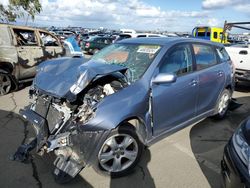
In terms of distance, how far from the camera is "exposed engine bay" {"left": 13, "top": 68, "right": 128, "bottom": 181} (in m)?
2.84

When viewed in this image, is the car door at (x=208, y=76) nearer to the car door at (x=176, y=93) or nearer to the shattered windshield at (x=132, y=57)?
the car door at (x=176, y=93)

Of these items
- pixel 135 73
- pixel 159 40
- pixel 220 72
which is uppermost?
pixel 159 40

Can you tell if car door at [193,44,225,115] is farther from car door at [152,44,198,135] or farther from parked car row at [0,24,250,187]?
car door at [152,44,198,135]

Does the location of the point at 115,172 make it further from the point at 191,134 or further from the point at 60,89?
the point at 191,134

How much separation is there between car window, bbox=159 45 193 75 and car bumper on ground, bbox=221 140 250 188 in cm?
145

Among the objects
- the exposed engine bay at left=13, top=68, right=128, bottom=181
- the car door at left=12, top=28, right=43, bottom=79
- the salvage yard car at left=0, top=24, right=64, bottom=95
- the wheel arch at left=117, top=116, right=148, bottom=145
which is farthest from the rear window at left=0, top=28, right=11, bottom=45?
the wheel arch at left=117, top=116, right=148, bottom=145

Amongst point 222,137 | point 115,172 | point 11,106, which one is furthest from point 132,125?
point 11,106

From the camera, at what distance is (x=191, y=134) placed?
15.0 ft

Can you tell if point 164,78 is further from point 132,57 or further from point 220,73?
point 220,73

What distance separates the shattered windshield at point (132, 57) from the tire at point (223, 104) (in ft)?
6.84

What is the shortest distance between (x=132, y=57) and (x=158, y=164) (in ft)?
5.37

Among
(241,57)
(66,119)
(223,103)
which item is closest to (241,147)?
(66,119)

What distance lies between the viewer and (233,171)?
89.0 inches

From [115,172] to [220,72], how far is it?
9.50ft
